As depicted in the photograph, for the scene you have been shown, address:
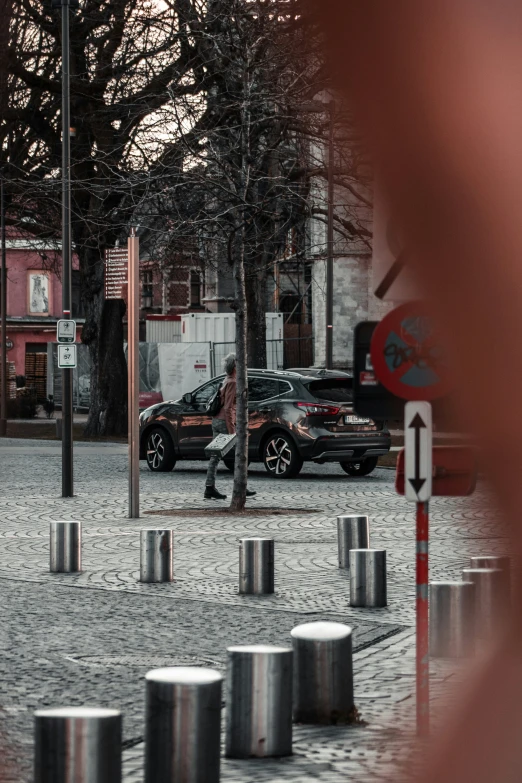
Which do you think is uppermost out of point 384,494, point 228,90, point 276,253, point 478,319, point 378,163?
point 228,90

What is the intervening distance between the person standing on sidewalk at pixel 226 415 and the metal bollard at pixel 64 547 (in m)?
6.76

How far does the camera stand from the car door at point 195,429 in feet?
76.7

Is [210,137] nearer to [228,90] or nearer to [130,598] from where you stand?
[228,90]

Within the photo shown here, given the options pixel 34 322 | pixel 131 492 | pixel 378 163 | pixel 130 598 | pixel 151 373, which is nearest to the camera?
pixel 378 163

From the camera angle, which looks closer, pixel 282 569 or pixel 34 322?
pixel 282 569

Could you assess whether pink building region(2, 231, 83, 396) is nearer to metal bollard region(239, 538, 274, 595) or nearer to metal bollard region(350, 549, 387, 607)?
metal bollard region(239, 538, 274, 595)

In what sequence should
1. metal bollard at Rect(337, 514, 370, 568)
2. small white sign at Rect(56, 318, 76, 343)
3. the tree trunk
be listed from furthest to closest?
the tree trunk, small white sign at Rect(56, 318, 76, 343), metal bollard at Rect(337, 514, 370, 568)

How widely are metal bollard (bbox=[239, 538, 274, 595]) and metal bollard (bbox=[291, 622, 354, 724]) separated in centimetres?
391

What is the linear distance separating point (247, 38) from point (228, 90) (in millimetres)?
1113

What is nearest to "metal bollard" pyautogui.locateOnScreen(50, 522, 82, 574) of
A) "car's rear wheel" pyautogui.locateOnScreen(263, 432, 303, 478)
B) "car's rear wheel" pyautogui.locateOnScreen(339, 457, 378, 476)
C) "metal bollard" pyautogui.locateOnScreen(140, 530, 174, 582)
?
"metal bollard" pyautogui.locateOnScreen(140, 530, 174, 582)

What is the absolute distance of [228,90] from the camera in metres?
16.7

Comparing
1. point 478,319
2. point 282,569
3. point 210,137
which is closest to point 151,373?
point 210,137

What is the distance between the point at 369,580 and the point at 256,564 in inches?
38.7

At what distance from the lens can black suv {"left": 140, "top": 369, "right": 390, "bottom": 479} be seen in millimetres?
21719
